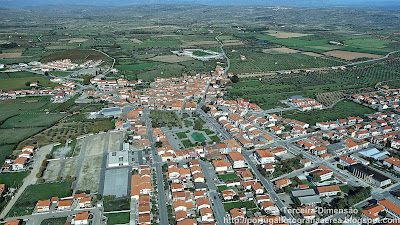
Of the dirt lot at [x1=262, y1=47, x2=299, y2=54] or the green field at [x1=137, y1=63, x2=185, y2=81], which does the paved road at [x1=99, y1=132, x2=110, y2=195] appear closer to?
the green field at [x1=137, y1=63, x2=185, y2=81]

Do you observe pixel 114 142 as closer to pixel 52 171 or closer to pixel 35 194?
pixel 52 171

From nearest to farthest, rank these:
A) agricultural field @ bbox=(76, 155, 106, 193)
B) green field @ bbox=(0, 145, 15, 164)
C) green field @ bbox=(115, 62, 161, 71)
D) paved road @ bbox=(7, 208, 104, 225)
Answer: paved road @ bbox=(7, 208, 104, 225)
agricultural field @ bbox=(76, 155, 106, 193)
green field @ bbox=(0, 145, 15, 164)
green field @ bbox=(115, 62, 161, 71)

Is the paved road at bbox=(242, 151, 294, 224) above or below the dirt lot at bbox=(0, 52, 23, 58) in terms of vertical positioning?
below

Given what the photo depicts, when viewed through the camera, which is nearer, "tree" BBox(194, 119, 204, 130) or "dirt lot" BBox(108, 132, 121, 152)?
"dirt lot" BBox(108, 132, 121, 152)

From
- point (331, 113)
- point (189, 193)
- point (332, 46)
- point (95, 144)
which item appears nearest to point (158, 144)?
point (95, 144)

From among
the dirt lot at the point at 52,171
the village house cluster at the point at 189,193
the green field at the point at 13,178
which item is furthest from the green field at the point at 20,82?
the village house cluster at the point at 189,193

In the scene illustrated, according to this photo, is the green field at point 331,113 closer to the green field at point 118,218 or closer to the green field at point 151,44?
the green field at point 118,218

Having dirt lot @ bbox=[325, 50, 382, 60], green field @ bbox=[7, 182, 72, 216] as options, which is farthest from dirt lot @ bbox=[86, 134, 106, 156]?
dirt lot @ bbox=[325, 50, 382, 60]
